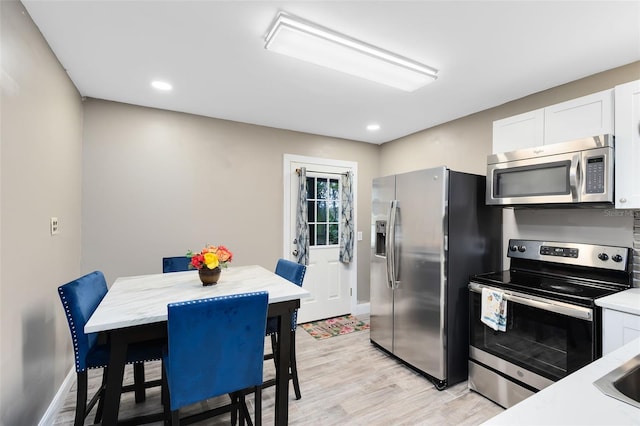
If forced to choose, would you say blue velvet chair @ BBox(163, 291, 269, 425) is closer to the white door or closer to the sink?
the sink

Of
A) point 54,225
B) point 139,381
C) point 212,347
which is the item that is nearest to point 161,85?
point 54,225

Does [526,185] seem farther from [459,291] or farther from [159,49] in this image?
[159,49]

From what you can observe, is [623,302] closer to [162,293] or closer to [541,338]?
[541,338]

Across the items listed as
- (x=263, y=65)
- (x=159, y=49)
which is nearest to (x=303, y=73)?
(x=263, y=65)

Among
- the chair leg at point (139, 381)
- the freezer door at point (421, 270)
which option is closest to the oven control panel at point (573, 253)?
the freezer door at point (421, 270)

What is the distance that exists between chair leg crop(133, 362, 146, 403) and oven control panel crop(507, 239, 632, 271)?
10.3 feet

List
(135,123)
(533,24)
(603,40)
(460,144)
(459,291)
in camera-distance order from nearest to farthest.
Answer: (533,24) → (603,40) → (459,291) → (135,123) → (460,144)

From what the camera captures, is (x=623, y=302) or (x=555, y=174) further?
(x=555, y=174)

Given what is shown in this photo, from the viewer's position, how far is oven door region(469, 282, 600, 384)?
1854 millimetres

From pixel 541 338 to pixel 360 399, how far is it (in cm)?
136

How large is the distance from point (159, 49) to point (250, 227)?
6.83 feet

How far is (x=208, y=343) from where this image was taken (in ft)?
5.01

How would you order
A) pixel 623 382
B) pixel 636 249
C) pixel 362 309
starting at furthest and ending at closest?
pixel 362 309
pixel 636 249
pixel 623 382

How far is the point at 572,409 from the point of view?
2.65 ft
